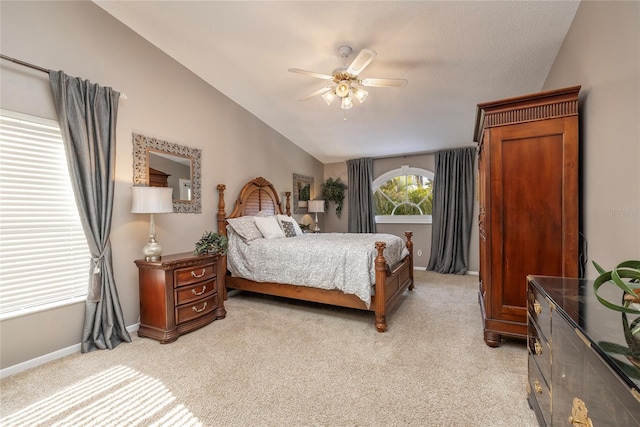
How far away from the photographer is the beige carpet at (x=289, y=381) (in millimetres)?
1617

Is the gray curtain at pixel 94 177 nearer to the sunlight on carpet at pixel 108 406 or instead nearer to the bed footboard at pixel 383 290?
the sunlight on carpet at pixel 108 406

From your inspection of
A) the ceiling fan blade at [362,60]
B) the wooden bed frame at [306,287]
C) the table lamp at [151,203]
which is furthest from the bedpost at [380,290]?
the table lamp at [151,203]

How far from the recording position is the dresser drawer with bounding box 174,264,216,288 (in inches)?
108

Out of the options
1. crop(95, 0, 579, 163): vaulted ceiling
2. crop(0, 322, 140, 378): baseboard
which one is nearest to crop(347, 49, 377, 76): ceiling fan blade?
crop(95, 0, 579, 163): vaulted ceiling

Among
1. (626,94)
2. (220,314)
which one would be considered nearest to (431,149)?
(626,94)

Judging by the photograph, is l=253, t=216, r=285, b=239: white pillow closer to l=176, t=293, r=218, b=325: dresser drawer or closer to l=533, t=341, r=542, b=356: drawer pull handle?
l=176, t=293, r=218, b=325: dresser drawer

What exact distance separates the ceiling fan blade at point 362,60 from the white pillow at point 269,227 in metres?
2.26

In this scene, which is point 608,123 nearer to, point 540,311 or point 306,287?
point 540,311

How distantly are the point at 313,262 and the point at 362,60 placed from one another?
205 centimetres

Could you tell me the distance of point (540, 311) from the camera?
4.48 feet

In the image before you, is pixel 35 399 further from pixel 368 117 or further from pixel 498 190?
pixel 368 117

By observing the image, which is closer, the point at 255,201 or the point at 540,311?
the point at 540,311

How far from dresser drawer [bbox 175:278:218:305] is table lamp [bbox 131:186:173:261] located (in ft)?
1.32

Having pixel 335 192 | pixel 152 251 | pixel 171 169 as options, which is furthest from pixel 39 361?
pixel 335 192
